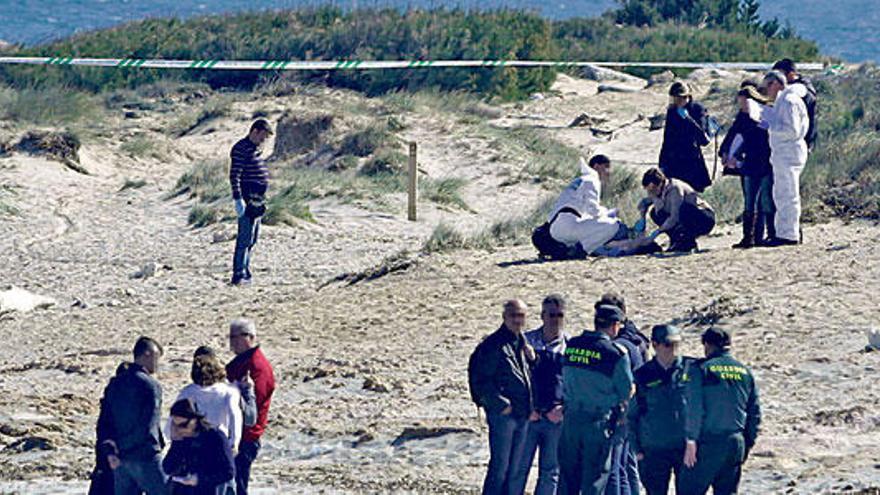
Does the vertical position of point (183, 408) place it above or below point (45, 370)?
above

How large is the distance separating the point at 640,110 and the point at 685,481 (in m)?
20.9

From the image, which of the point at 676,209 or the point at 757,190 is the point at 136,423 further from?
the point at 757,190

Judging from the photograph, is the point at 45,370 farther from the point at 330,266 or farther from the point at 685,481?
the point at 685,481

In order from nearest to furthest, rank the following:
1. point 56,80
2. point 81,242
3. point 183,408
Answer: point 183,408, point 81,242, point 56,80

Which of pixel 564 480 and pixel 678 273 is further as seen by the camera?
pixel 678 273

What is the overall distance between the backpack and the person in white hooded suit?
1782 millimetres

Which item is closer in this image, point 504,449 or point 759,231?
point 504,449

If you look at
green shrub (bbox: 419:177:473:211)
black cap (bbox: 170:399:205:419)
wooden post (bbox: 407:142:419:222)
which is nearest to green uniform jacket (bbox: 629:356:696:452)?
black cap (bbox: 170:399:205:419)

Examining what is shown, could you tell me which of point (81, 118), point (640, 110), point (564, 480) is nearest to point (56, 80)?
point (81, 118)

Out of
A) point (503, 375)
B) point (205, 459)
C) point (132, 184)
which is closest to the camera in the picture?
point (205, 459)

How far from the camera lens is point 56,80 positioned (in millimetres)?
33375

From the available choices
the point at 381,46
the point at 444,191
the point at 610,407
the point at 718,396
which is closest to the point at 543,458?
the point at 610,407

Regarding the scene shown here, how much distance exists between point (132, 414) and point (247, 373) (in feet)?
2.17

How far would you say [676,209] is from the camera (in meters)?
17.0
